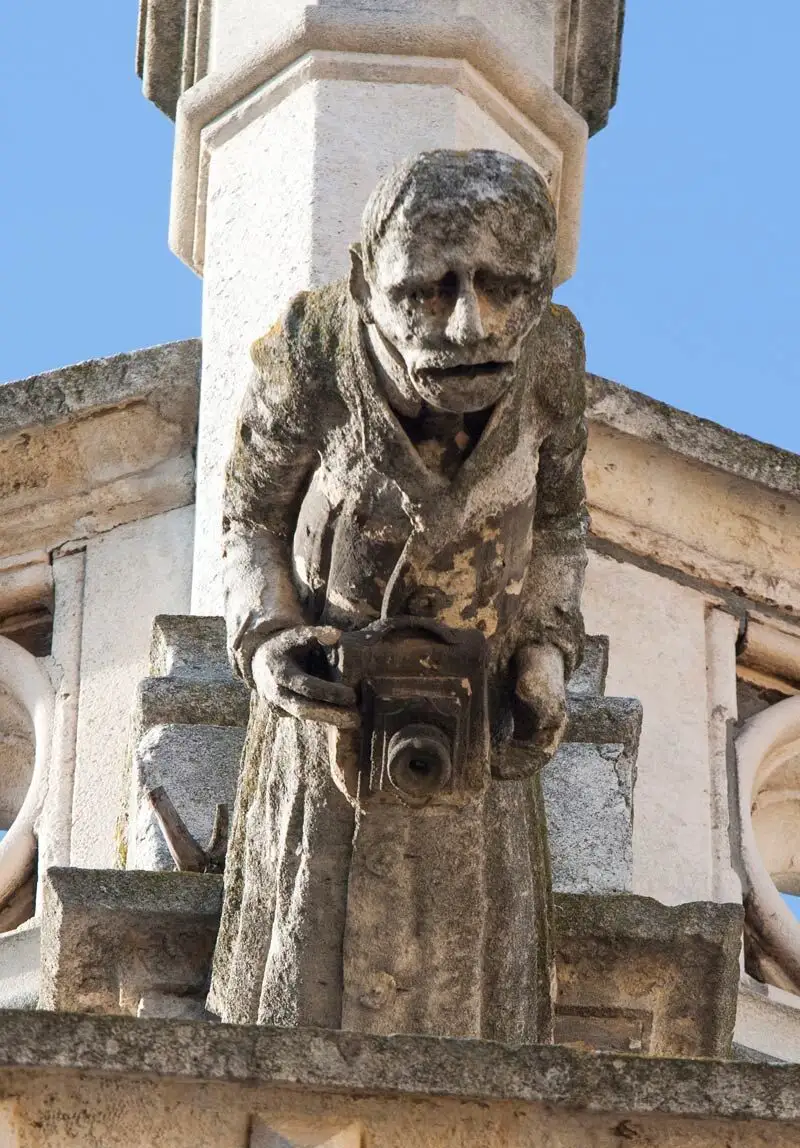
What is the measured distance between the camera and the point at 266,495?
6.69 meters

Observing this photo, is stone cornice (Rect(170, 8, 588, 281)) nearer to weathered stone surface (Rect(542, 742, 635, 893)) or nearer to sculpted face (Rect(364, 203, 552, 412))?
weathered stone surface (Rect(542, 742, 635, 893))

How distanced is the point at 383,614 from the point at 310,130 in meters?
2.35

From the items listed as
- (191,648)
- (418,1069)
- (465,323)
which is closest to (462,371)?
(465,323)

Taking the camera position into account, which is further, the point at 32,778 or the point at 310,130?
the point at 32,778

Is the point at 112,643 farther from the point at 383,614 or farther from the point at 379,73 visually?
the point at 383,614

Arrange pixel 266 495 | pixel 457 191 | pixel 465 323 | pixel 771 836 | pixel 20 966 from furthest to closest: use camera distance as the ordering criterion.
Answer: pixel 771 836, pixel 20 966, pixel 266 495, pixel 457 191, pixel 465 323

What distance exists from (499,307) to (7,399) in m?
2.67

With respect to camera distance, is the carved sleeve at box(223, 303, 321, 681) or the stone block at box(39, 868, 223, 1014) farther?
the stone block at box(39, 868, 223, 1014)

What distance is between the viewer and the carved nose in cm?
610

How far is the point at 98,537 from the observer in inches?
345

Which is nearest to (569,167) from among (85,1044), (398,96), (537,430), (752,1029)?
(398,96)

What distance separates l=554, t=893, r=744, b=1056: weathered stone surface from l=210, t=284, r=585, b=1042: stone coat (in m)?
0.24

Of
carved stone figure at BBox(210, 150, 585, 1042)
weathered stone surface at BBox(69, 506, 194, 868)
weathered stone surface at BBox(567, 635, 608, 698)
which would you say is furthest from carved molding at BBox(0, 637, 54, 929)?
carved stone figure at BBox(210, 150, 585, 1042)

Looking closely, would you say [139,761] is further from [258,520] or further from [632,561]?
[632,561]
